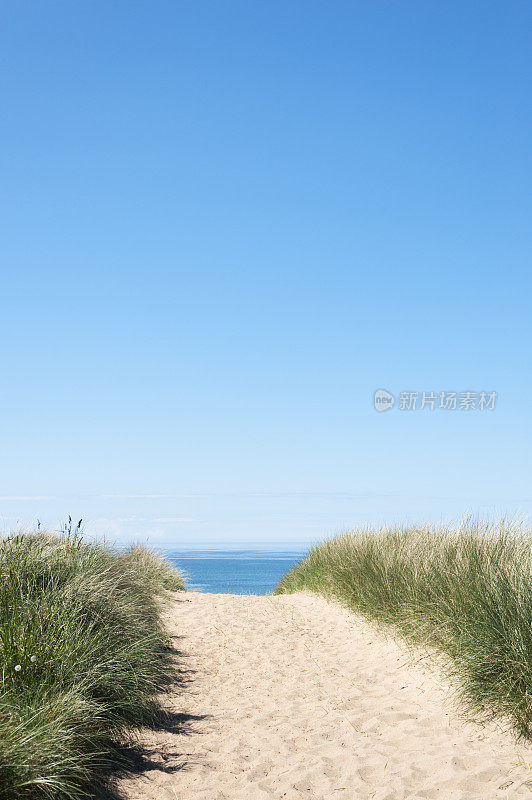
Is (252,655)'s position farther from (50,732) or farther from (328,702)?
(50,732)

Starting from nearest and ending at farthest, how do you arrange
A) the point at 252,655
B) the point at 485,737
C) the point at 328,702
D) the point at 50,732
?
the point at 50,732
the point at 485,737
the point at 328,702
the point at 252,655

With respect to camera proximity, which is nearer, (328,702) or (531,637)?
(531,637)

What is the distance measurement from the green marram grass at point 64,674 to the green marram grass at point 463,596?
11.5ft

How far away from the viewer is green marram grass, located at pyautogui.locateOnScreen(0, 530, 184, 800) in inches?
163

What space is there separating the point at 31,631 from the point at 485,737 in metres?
4.25

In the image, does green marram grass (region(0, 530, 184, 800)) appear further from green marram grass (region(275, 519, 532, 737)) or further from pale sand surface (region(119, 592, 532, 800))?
green marram grass (region(275, 519, 532, 737))

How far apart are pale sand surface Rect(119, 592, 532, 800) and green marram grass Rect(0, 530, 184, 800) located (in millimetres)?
465

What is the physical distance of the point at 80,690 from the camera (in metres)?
5.11

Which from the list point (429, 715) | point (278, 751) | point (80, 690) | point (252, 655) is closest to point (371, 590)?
point (252, 655)

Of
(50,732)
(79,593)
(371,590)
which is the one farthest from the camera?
(371,590)

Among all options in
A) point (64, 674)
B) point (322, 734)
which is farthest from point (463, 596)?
point (64, 674)

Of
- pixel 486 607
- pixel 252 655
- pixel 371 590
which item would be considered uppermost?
pixel 486 607

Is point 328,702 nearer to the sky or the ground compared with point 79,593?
nearer to the ground

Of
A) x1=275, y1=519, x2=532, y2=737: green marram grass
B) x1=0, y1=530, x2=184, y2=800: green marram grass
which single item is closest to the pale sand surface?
x1=275, y1=519, x2=532, y2=737: green marram grass
